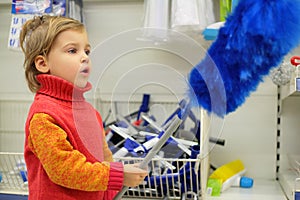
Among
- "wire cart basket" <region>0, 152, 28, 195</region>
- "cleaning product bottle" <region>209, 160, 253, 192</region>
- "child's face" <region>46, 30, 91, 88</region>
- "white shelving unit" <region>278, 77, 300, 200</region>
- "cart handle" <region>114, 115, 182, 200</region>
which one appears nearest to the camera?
"cart handle" <region>114, 115, 182, 200</region>

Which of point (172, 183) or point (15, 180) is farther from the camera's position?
point (15, 180)

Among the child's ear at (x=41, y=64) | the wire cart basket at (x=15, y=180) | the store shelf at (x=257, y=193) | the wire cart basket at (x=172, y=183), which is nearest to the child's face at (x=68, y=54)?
the child's ear at (x=41, y=64)

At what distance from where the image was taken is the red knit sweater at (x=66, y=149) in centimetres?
66

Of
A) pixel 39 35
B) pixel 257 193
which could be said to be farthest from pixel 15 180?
pixel 257 193

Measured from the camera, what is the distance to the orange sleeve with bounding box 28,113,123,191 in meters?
0.66

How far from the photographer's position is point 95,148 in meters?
0.66

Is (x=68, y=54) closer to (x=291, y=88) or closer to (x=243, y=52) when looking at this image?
(x=243, y=52)

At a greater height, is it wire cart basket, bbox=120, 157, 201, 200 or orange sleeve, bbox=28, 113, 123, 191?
orange sleeve, bbox=28, 113, 123, 191

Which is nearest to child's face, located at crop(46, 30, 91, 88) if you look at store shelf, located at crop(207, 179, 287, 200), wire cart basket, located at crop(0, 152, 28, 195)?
wire cart basket, located at crop(0, 152, 28, 195)

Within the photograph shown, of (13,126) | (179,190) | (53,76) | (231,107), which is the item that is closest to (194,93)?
(231,107)

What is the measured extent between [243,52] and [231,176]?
2.69 ft

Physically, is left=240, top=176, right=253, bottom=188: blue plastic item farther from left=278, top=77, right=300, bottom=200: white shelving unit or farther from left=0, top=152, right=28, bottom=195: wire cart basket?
left=0, top=152, right=28, bottom=195: wire cart basket

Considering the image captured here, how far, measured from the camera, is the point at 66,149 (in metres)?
0.67

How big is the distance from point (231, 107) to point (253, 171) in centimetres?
90
